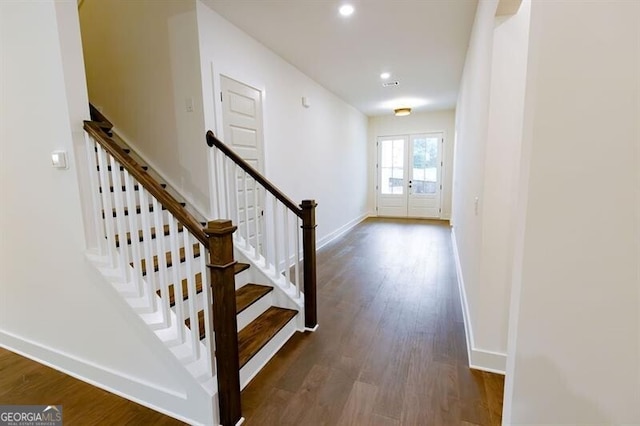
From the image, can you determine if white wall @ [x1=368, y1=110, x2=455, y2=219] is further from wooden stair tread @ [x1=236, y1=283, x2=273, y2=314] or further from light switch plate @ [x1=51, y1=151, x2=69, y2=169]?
light switch plate @ [x1=51, y1=151, x2=69, y2=169]

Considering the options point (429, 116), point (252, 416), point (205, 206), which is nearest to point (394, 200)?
point (429, 116)

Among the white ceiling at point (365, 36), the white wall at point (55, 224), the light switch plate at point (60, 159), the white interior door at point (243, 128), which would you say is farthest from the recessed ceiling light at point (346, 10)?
the light switch plate at point (60, 159)

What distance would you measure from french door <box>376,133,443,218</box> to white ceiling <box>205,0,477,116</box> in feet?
9.31

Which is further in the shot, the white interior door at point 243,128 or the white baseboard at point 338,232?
the white baseboard at point 338,232

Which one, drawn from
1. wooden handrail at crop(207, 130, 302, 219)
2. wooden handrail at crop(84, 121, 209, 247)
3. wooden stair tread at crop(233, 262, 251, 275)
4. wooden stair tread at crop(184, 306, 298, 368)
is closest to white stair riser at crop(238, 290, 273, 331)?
wooden stair tread at crop(184, 306, 298, 368)

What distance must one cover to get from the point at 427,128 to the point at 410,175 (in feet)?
4.12

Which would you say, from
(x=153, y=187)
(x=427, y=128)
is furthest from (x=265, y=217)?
(x=427, y=128)

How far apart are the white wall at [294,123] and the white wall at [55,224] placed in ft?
3.72

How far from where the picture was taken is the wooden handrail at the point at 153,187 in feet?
4.82

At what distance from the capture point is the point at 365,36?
3252 mm

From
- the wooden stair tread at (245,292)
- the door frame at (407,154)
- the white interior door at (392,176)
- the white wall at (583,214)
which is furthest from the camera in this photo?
the white interior door at (392,176)

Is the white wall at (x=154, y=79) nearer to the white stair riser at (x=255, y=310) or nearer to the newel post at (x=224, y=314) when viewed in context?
the white stair riser at (x=255, y=310)

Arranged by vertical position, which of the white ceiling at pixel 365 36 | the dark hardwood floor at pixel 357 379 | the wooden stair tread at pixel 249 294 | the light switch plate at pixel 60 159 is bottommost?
the dark hardwood floor at pixel 357 379

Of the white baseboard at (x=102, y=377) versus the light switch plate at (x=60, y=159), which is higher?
the light switch plate at (x=60, y=159)
